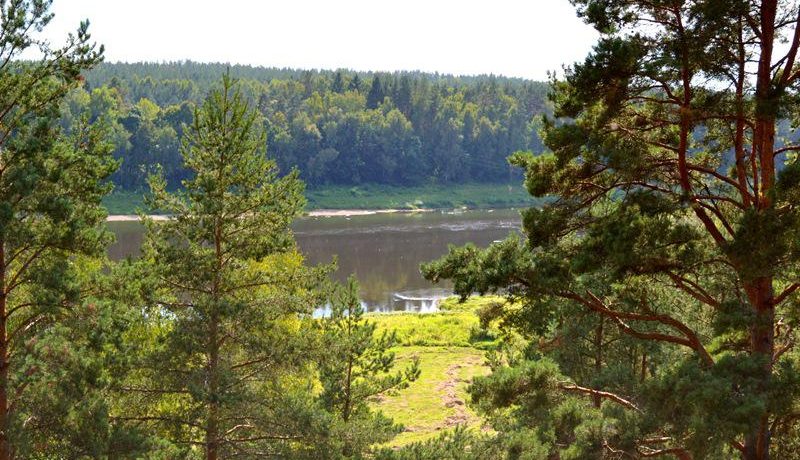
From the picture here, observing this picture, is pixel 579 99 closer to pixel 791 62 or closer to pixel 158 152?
pixel 791 62

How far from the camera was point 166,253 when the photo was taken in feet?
45.1

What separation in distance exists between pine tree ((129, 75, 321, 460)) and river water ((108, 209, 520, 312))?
1278 inches

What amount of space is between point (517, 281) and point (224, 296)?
5.69 m

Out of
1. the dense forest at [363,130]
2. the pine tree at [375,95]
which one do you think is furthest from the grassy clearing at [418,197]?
the pine tree at [375,95]

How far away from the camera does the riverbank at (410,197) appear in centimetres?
11506

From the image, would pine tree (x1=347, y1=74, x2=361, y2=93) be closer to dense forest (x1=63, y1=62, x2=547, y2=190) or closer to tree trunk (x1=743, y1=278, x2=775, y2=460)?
dense forest (x1=63, y1=62, x2=547, y2=190)

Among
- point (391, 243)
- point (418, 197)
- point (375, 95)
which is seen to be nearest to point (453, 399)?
point (391, 243)

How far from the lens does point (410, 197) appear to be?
12256cm

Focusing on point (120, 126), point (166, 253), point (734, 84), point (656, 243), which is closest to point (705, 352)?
point (656, 243)

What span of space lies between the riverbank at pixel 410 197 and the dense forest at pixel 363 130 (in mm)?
3262

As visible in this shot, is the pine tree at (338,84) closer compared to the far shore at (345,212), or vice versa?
the far shore at (345,212)

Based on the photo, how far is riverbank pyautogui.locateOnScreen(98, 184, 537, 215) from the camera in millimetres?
115062

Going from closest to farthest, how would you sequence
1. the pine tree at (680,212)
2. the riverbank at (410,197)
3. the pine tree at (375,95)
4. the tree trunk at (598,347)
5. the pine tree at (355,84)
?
the pine tree at (680,212) < the tree trunk at (598,347) < the riverbank at (410,197) < the pine tree at (375,95) < the pine tree at (355,84)

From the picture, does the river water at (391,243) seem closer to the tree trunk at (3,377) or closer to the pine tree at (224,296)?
the pine tree at (224,296)
